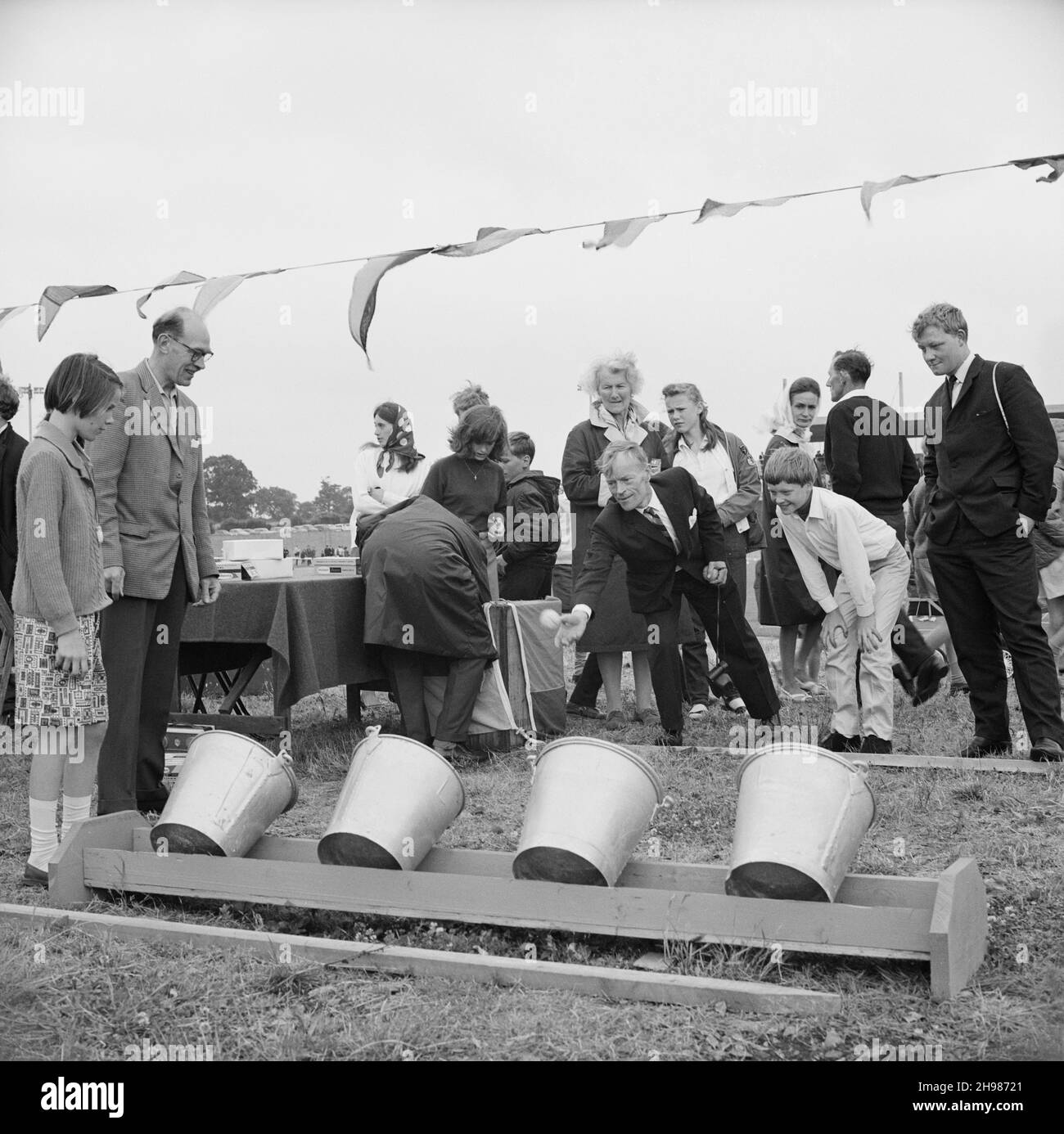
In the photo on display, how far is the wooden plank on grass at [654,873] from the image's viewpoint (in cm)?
301

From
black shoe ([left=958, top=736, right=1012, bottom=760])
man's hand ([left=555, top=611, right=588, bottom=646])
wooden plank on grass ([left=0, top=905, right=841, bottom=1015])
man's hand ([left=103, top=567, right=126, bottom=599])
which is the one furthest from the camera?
black shoe ([left=958, top=736, right=1012, bottom=760])

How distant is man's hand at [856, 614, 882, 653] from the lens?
5.11 m

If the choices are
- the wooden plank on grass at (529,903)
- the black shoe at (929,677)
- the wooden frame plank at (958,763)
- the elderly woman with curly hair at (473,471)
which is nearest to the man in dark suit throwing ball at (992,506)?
the wooden frame plank at (958,763)

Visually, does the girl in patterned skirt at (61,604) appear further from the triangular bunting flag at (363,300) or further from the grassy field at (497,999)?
the triangular bunting flag at (363,300)

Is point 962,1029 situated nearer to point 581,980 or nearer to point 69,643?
point 581,980

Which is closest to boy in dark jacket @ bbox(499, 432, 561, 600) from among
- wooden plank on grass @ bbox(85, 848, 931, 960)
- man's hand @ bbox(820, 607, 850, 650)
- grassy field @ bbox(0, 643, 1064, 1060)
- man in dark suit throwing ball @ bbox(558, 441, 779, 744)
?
man in dark suit throwing ball @ bbox(558, 441, 779, 744)

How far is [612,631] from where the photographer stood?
657 cm

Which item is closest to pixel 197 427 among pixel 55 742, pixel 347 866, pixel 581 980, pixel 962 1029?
pixel 55 742

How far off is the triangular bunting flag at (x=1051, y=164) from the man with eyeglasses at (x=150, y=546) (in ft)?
11.1

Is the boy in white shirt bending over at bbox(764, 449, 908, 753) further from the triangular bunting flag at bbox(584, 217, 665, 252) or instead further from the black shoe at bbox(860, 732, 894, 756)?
the triangular bunting flag at bbox(584, 217, 665, 252)

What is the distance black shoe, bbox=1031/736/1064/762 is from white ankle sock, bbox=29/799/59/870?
12.3 feet

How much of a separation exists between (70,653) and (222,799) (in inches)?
25.2

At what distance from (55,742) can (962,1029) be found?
2680mm

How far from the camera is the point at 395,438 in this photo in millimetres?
6949
